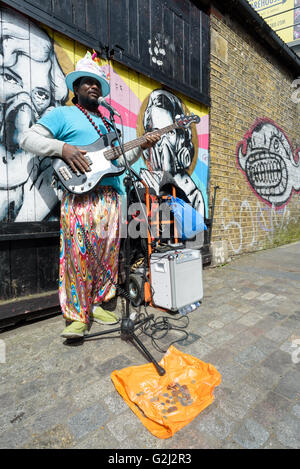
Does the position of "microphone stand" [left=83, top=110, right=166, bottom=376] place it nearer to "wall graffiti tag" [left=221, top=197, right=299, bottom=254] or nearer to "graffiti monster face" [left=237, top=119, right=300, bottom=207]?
"wall graffiti tag" [left=221, top=197, right=299, bottom=254]

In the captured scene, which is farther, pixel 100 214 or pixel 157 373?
pixel 100 214

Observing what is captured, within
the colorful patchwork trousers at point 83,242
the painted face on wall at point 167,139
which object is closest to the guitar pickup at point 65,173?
the colorful patchwork trousers at point 83,242

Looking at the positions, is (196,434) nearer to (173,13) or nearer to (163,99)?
(163,99)

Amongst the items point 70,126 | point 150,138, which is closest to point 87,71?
point 70,126

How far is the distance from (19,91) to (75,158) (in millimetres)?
1132

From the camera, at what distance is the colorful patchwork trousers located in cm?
196

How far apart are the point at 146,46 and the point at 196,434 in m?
4.13

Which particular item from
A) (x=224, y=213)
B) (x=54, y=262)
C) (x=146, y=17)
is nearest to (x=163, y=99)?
(x=146, y=17)

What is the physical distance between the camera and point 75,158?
6.04ft

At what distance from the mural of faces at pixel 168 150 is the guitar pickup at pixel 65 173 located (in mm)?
1518

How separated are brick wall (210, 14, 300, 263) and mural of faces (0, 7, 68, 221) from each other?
2.91 metres

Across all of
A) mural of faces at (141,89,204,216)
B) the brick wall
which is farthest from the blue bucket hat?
the brick wall

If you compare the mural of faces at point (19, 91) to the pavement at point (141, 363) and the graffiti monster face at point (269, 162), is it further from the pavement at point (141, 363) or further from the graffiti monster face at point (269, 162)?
the graffiti monster face at point (269, 162)

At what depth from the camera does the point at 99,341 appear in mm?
1983
